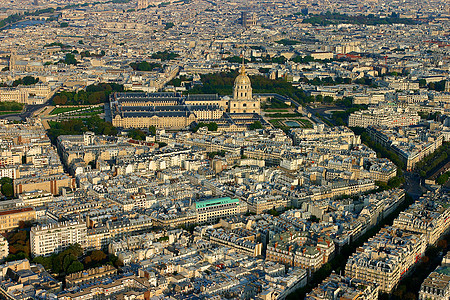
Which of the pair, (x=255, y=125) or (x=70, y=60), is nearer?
(x=255, y=125)

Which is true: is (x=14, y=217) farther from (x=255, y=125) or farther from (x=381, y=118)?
(x=381, y=118)

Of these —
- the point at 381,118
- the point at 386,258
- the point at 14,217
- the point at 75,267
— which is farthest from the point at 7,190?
the point at 381,118

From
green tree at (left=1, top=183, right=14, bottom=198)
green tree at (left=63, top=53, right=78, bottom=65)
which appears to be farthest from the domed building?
green tree at (left=63, top=53, right=78, bottom=65)

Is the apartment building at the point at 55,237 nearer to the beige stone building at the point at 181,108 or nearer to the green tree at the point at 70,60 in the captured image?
the beige stone building at the point at 181,108

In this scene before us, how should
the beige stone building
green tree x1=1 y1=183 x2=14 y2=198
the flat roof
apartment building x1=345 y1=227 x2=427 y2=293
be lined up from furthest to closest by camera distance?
1. the beige stone building
2. green tree x1=1 y1=183 x2=14 y2=198
3. the flat roof
4. apartment building x1=345 y1=227 x2=427 y2=293

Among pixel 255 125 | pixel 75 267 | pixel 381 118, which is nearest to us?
pixel 75 267

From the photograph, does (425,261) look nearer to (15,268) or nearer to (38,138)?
(15,268)

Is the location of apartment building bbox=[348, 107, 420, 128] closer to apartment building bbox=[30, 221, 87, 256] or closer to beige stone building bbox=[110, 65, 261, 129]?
beige stone building bbox=[110, 65, 261, 129]

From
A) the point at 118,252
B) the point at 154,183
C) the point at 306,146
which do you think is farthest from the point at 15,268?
the point at 306,146
